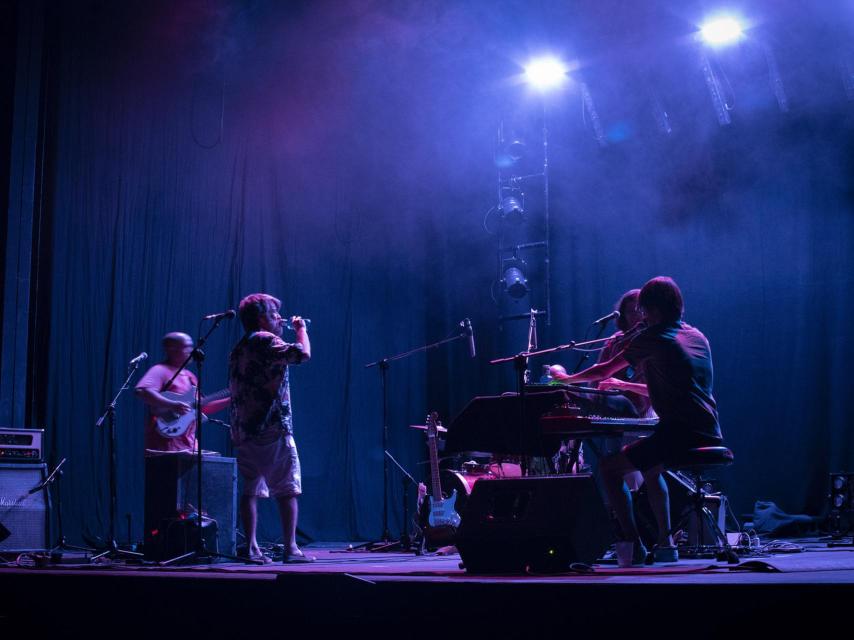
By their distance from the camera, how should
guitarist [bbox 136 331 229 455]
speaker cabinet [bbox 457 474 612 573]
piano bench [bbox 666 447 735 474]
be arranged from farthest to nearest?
guitarist [bbox 136 331 229 455], piano bench [bbox 666 447 735 474], speaker cabinet [bbox 457 474 612 573]

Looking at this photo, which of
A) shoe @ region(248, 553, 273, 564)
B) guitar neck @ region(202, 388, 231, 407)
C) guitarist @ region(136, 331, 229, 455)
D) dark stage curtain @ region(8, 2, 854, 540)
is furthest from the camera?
dark stage curtain @ region(8, 2, 854, 540)

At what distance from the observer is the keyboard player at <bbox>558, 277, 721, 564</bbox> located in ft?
14.0

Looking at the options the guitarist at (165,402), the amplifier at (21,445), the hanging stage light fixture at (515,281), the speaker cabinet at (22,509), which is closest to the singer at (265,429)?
the guitarist at (165,402)

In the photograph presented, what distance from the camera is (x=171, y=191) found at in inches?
343

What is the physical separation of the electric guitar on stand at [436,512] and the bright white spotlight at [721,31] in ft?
14.2

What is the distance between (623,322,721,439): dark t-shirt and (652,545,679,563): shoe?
63 centimetres

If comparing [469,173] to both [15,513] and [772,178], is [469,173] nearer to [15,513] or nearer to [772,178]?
[772,178]

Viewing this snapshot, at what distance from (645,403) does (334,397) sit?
15.5 feet

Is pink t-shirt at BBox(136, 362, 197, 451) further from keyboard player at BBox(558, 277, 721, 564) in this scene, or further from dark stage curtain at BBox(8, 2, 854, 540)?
keyboard player at BBox(558, 277, 721, 564)

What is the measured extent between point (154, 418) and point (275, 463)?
1.45m

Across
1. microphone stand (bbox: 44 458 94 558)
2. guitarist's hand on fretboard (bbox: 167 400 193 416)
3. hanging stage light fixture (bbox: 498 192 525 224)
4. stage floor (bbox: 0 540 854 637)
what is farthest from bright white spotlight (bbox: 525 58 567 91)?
stage floor (bbox: 0 540 854 637)

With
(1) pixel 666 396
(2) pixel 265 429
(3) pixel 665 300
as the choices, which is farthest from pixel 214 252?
(1) pixel 666 396

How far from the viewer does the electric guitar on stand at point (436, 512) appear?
721cm

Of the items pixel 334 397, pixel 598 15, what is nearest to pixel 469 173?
pixel 598 15
